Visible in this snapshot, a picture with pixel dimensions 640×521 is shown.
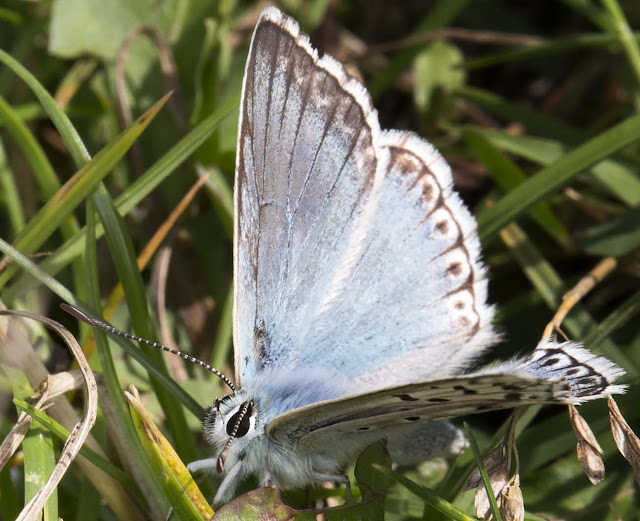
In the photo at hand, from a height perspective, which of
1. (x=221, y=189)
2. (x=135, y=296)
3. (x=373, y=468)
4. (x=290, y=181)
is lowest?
(x=373, y=468)

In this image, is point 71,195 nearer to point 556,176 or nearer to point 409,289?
point 409,289

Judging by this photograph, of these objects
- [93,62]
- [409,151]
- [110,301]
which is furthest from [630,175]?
[93,62]

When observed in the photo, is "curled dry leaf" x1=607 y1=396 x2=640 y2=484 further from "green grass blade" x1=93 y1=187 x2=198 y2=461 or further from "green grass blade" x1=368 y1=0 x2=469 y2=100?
"green grass blade" x1=368 y1=0 x2=469 y2=100

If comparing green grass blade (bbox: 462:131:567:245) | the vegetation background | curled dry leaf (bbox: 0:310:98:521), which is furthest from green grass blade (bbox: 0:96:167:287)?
green grass blade (bbox: 462:131:567:245)

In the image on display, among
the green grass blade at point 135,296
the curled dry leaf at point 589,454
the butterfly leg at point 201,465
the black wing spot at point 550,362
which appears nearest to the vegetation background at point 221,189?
the green grass blade at point 135,296

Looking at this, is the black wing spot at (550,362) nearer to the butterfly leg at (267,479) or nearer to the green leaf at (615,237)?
the butterfly leg at (267,479)

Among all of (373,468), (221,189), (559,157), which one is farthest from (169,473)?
(559,157)
